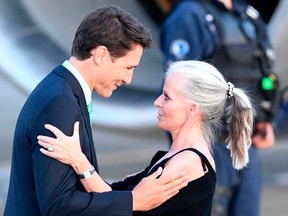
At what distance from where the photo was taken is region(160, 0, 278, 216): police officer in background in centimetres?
483

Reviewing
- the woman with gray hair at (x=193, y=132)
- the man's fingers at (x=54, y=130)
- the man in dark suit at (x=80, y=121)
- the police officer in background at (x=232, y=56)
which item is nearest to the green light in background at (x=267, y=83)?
the police officer in background at (x=232, y=56)

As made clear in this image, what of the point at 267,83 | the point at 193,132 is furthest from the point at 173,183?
the point at 267,83

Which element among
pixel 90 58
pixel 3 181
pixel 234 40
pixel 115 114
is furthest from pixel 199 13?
pixel 3 181

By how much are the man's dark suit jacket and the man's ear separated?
0.28 ft

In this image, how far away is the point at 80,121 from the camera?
115 inches

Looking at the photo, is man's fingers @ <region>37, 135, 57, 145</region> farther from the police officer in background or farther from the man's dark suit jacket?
the police officer in background

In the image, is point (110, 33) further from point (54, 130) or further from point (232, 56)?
point (232, 56)

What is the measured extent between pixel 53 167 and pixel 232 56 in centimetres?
216

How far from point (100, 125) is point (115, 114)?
108 millimetres

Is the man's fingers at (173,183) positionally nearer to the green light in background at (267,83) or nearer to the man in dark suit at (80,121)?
the man in dark suit at (80,121)

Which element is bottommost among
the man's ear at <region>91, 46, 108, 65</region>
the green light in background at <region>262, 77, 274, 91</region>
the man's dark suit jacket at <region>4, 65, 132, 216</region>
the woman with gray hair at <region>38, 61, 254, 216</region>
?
the green light in background at <region>262, 77, 274, 91</region>

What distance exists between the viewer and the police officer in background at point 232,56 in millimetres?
4828

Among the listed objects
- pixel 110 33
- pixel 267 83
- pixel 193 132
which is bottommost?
pixel 267 83

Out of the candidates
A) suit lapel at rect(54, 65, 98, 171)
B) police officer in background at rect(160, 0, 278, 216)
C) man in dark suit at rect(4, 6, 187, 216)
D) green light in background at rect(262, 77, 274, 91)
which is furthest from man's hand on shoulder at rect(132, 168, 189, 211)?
green light in background at rect(262, 77, 274, 91)
